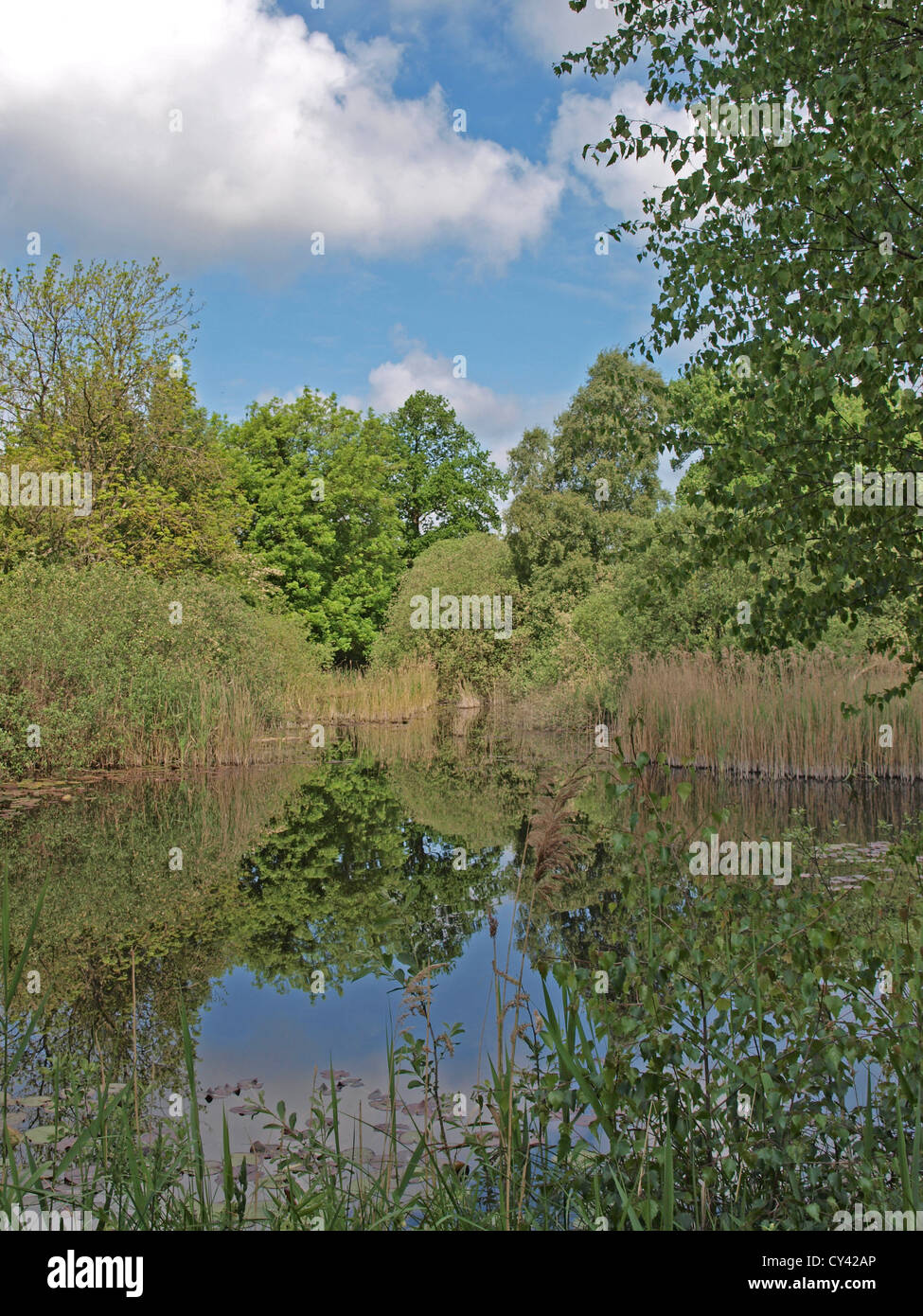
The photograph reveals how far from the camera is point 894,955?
2.48m

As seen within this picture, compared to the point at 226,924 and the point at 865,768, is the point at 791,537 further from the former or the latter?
the point at 865,768

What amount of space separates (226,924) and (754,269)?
4464mm

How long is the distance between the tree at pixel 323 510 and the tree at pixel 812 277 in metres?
27.1

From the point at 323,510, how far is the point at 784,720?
23.7 meters

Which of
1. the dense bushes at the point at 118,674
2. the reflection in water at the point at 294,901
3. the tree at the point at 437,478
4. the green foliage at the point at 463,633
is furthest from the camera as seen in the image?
the tree at the point at 437,478

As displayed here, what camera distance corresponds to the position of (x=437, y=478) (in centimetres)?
3772

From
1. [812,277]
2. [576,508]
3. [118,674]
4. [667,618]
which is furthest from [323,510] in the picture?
[812,277]

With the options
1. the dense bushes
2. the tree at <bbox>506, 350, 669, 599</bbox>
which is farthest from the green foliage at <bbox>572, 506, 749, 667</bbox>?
the dense bushes

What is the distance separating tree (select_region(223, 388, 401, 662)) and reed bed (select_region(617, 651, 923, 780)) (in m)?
20.3

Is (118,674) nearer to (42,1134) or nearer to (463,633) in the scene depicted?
(42,1134)

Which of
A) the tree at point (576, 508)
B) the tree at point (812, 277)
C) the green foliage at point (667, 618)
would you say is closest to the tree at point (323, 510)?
the tree at point (576, 508)

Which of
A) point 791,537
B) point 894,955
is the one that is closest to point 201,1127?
point 894,955

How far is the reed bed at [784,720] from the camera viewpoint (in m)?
10.8

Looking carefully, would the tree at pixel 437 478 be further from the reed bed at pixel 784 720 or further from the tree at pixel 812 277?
the tree at pixel 812 277
